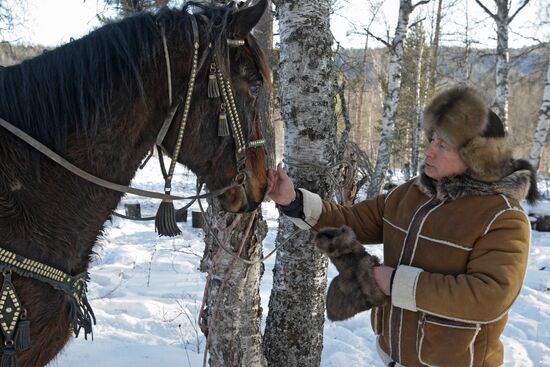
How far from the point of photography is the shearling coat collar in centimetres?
172

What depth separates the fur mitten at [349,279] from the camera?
1772 mm

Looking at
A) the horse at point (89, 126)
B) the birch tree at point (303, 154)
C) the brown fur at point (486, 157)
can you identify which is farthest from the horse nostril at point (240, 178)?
the brown fur at point (486, 157)

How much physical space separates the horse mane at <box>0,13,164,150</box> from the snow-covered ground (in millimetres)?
578

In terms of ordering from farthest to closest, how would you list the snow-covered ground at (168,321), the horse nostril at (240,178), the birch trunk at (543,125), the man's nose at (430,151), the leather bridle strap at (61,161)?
1. the birch trunk at (543,125)
2. the snow-covered ground at (168,321)
3. the man's nose at (430,151)
4. the horse nostril at (240,178)
5. the leather bridle strap at (61,161)

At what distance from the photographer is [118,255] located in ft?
21.6

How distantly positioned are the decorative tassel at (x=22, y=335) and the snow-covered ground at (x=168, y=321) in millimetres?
458

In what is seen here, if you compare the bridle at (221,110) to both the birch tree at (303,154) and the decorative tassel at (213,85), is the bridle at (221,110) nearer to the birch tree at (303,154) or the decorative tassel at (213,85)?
the decorative tassel at (213,85)

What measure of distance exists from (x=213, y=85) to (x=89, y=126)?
48 cm

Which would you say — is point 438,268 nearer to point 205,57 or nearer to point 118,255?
point 205,57

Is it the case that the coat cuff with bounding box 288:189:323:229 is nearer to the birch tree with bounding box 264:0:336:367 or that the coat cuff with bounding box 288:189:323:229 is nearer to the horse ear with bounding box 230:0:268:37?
the birch tree with bounding box 264:0:336:367

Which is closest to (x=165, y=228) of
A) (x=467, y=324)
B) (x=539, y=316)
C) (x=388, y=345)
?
(x=388, y=345)

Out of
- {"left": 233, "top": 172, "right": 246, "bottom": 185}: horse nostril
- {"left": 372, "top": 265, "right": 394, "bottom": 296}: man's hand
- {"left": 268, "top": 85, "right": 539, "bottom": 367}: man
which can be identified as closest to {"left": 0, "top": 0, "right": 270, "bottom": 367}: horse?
{"left": 233, "top": 172, "right": 246, "bottom": 185}: horse nostril

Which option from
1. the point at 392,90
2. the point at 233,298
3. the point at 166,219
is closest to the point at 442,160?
the point at 166,219

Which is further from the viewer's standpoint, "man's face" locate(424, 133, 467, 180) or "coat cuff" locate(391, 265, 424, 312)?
"man's face" locate(424, 133, 467, 180)
